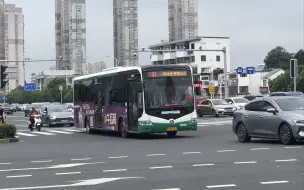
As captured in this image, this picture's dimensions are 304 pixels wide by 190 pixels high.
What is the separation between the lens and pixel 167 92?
24.4 meters

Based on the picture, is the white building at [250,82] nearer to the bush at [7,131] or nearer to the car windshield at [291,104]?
the bush at [7,131]

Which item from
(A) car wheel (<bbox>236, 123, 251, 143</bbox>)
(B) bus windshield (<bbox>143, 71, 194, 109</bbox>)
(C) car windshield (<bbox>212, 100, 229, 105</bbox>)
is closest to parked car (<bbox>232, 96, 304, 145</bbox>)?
(A) car wheel (<bbox>236, 123, 251, 143</bbox>)

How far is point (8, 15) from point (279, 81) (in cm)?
5482

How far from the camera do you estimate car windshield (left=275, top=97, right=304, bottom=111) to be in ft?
61.3

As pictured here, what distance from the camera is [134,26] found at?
268 feet

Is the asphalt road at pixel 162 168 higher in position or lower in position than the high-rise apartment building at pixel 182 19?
lower

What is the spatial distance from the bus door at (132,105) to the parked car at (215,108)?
23091 mm

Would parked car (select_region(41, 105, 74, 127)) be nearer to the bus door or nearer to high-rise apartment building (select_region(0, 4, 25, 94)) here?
the bus door

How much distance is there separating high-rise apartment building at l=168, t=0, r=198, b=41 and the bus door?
2615 inches

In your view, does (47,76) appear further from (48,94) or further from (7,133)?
(7,133)

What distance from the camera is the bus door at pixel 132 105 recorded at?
80.7 ft

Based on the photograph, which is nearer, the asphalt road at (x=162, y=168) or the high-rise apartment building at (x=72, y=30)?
the asphalt road at (x=162, y=168)

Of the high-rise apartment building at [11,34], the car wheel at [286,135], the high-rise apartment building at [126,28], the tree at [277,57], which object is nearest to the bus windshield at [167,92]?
the car wheel at [286,135]

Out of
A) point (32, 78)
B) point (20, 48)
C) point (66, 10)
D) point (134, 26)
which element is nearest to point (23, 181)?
point (134, 26)
